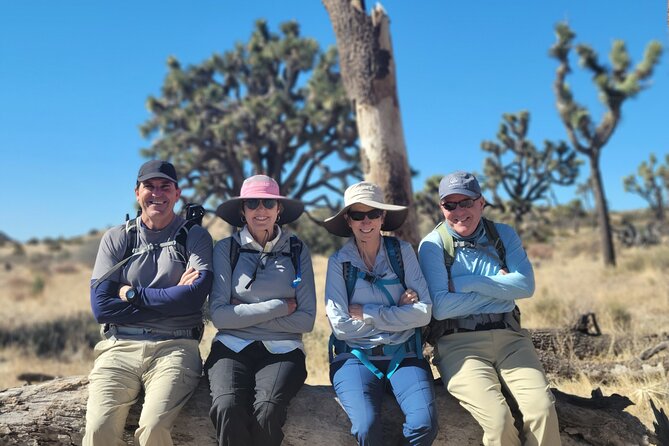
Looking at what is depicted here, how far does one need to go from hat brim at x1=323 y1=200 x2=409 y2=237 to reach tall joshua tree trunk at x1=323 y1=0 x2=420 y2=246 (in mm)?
1880

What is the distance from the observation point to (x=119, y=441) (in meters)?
2.91

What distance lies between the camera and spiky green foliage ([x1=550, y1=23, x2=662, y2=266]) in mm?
15953

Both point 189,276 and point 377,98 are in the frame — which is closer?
point 189,276

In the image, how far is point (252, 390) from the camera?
3023 mm

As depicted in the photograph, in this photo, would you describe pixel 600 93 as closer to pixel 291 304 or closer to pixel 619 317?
pixel 619 317

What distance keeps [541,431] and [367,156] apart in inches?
142

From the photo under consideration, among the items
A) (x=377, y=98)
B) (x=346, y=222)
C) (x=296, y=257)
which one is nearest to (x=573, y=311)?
(x=377, y=98)

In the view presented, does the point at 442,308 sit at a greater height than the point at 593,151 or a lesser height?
lesser

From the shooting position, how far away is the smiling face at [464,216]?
3.46 metres

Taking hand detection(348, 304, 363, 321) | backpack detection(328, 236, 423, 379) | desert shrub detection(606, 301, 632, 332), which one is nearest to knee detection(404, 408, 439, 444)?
backpack detection(328, 236, 423, 379)

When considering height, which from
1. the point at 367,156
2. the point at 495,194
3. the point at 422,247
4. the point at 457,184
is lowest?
the point at 422,247

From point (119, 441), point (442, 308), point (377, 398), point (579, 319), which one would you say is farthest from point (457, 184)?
point (579, 319)

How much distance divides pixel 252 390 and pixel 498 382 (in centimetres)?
137

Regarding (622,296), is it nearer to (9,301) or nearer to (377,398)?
(377,398)
